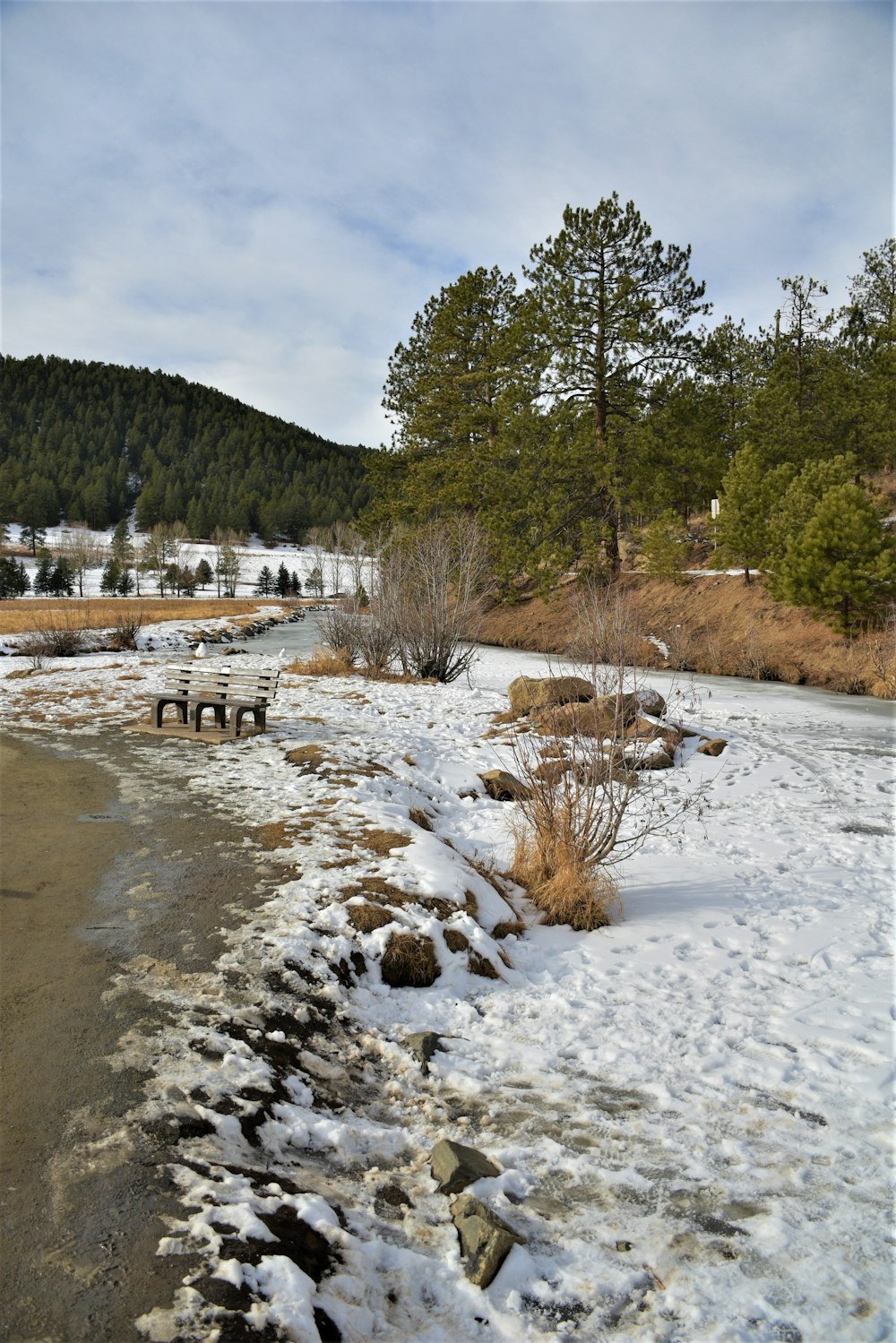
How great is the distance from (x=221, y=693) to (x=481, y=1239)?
8514 millimetres

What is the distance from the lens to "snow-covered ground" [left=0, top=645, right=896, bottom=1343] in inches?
102

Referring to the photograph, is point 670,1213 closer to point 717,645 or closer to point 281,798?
point 281,798

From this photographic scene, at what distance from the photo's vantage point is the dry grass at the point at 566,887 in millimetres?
6020

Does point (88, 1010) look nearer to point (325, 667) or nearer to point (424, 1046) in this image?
point (424, 1046)

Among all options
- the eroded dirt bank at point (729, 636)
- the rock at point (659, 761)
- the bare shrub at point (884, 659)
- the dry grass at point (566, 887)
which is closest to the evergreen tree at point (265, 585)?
the eroded dirt bank at point (729, 636)

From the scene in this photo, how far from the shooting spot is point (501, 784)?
9.10m

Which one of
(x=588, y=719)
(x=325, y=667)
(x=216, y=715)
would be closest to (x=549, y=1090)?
(x=588, y=719)

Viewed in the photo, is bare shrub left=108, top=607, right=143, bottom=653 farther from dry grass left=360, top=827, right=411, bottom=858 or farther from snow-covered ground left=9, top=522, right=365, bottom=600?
snow-covered ground left=9, top=522, right=365, bottom=600

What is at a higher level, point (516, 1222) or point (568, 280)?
point (568, 280)

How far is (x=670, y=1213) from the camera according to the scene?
3.06 metres

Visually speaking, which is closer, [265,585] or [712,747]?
[712,747]

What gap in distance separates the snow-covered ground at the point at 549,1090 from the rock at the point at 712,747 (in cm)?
322

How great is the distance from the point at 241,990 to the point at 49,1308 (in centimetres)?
197

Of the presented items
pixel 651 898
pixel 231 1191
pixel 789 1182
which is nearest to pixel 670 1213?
pixel 789 1182
